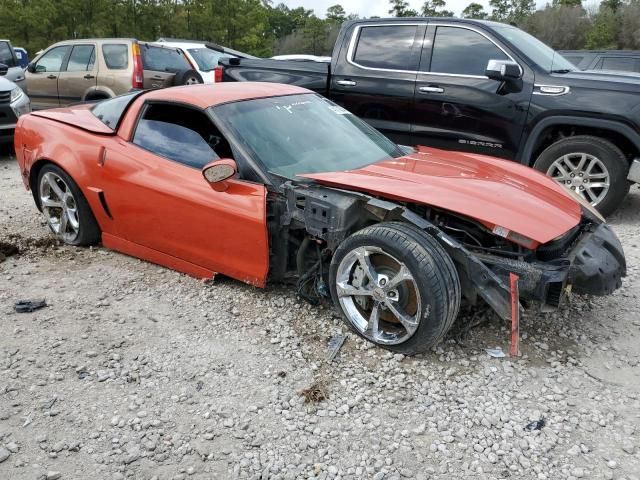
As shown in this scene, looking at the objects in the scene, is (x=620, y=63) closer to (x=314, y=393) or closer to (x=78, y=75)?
(x=78, y=75)

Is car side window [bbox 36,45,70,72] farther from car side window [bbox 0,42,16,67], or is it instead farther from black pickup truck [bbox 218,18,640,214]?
black pickup truck [bbox 218,18,640,214]

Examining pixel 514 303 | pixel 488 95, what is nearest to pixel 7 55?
pixel 488 95

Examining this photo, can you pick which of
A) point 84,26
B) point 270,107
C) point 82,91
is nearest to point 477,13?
point 84,26

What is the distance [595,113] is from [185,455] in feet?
15.3

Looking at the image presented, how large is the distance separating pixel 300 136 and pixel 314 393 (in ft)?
5.82

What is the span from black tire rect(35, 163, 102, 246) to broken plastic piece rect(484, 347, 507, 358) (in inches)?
123

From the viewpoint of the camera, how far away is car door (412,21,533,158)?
216 inches

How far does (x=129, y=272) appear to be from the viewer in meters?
4.16

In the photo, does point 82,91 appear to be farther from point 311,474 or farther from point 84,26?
point 84,26

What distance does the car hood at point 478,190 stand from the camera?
9.35 feet

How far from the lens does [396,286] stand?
2961 mm

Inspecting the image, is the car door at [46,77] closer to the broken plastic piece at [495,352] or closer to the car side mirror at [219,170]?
the car side mirror at [219,170]

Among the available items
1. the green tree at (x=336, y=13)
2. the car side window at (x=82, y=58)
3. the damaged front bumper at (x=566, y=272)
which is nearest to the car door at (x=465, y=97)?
the damaged front bumper at (x=566, y=272)

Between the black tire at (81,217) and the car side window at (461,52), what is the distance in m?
3.72
